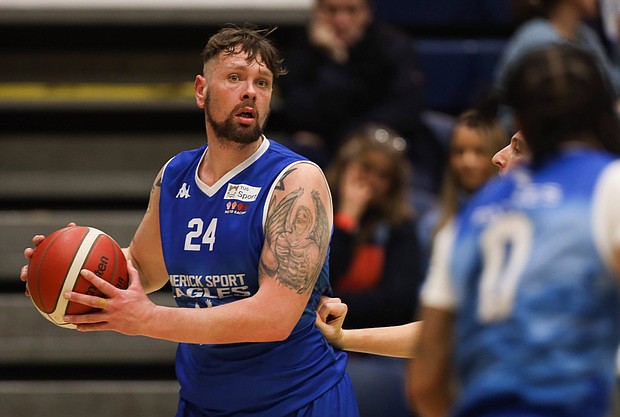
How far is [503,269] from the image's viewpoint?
7.75 ft

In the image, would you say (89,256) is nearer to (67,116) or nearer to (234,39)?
(234,39)

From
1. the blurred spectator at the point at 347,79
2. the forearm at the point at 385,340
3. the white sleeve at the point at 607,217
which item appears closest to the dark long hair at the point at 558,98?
the white sleeve at the point at 607,217

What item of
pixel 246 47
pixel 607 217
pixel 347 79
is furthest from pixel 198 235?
pixel 347 79

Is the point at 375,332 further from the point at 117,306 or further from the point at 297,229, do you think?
the point at 117,306

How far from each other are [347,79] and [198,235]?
3835 mm

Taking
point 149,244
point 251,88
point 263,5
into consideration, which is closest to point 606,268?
point 251,88

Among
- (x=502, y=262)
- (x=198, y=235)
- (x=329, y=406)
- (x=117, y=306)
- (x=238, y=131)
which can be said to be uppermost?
(x=238, y=131)

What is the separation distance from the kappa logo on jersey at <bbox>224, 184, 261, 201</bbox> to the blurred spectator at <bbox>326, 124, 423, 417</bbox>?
8.21ft

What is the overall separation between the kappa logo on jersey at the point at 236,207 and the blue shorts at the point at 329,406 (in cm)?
70

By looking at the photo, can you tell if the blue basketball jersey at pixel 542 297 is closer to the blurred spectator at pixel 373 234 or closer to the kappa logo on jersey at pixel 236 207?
the kappa logo on jersey at pixel 236 207

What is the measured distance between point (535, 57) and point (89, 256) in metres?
1.82

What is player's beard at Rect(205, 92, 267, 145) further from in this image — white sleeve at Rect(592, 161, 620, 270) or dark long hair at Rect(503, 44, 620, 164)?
white sleeve at Rect(592, 161, 620, 270)

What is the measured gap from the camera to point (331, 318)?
381 cm

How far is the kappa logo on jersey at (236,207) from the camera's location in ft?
12.1
